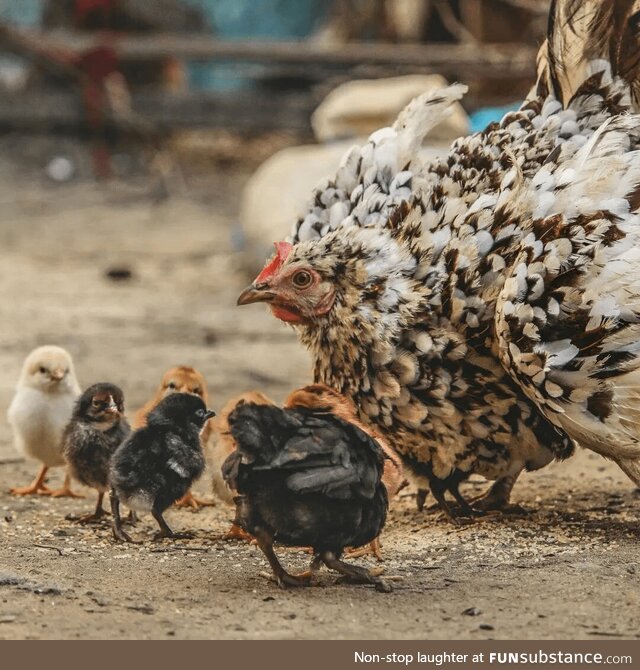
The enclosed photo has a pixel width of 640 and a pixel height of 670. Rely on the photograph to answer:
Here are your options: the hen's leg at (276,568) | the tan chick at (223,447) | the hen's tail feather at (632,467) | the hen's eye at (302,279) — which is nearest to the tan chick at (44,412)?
the tan chick at (223,447)

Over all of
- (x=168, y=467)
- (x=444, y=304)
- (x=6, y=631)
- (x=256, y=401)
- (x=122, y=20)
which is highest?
(x=122, y=20)

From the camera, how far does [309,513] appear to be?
3.17m

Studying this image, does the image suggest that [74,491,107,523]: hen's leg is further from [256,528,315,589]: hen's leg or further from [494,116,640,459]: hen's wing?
[494,116,640,459]: hen's wing

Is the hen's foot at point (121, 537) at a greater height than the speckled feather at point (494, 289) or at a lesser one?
lesser

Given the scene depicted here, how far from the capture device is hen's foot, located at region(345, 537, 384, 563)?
3.64 metres

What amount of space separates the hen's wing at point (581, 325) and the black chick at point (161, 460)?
1.00 meters

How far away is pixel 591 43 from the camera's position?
4.16 m

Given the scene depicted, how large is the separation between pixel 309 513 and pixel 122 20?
49.8 ft

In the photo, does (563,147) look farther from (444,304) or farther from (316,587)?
(316,587)

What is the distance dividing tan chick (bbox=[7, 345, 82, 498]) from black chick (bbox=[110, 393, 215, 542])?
82cm

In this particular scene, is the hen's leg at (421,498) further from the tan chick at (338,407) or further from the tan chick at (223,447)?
the tan chick at (338,407)

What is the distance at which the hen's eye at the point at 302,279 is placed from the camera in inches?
147
